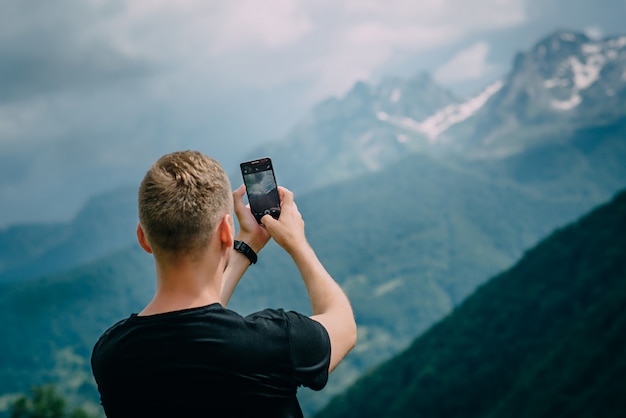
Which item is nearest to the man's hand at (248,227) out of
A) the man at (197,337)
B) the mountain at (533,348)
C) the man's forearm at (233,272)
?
the man's forearm at (233,272)

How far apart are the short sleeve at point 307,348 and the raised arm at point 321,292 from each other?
0.32 ft

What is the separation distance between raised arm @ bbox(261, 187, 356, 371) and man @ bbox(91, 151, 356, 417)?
0.15ft

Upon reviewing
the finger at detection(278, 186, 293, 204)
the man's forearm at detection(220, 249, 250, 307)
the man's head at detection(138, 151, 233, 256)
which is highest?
the man's head at detection(138, 151, 233, 256)

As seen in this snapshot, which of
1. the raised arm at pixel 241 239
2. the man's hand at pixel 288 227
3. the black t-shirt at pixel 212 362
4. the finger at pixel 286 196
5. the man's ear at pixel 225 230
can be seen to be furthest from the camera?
the raised arm at pixel 241 239

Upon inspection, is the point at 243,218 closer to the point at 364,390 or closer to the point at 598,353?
the point at 598,353

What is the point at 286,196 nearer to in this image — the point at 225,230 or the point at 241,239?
the point at 241,239

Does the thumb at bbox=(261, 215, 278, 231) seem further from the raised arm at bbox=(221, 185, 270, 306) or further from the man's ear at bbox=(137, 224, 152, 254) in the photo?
the man's ear at bbox=(137, 224, 152, 254)

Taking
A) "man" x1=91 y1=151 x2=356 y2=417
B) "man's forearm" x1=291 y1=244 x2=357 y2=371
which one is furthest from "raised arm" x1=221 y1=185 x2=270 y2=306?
"man" x1=91 y1=151 x2=356 y2=417

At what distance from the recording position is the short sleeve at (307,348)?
10.6 feet

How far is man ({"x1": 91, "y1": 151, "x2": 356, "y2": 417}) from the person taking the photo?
3172 millimetres

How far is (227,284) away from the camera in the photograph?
4164 mm

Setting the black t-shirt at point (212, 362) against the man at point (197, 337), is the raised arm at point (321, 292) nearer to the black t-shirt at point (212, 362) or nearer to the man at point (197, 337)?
the man at point (197, 337)

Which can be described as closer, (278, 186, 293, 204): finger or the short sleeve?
the short sleeve

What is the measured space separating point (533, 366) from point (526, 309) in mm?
34145
